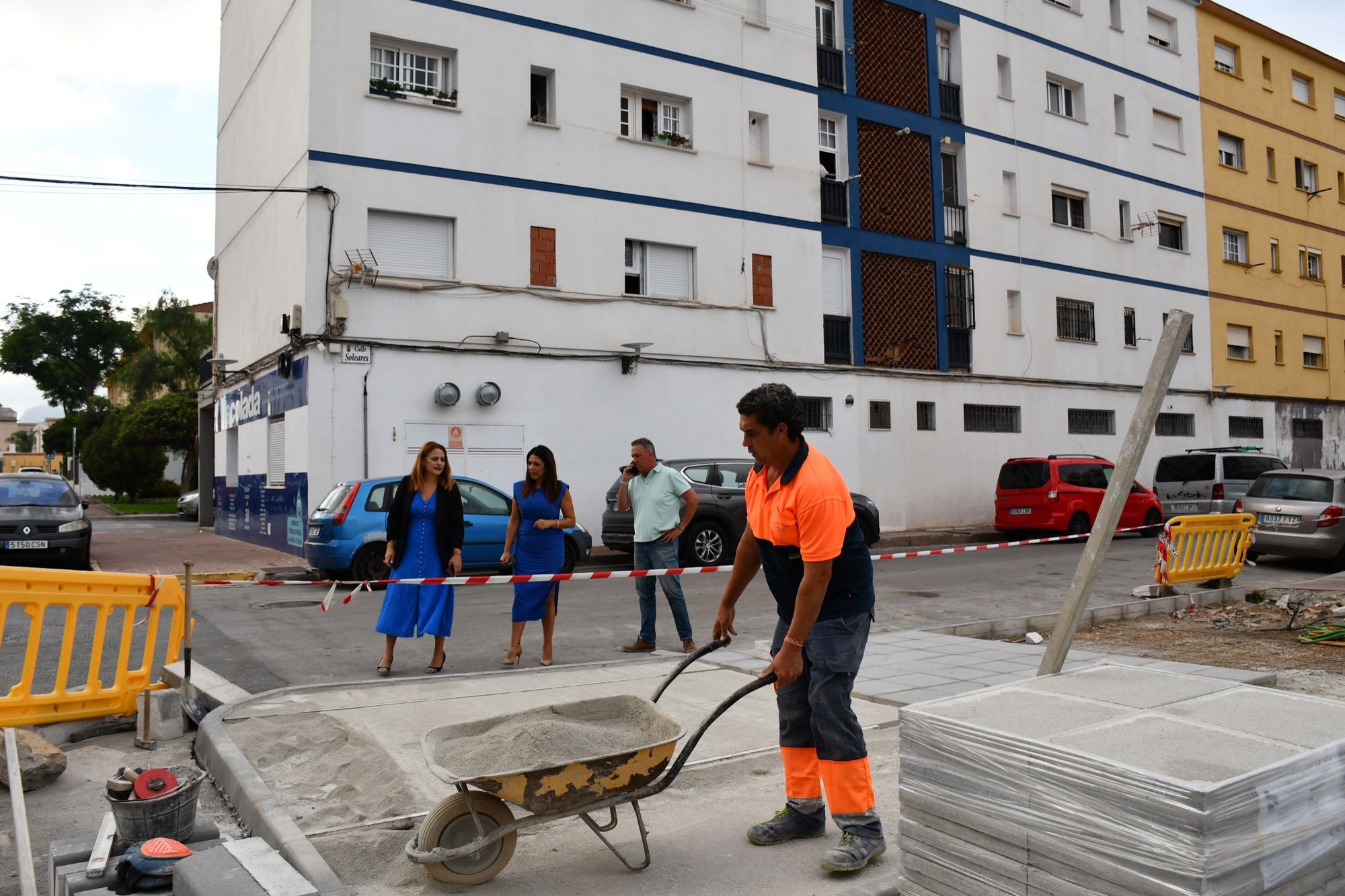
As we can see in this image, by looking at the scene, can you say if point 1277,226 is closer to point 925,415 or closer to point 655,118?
point 925,415

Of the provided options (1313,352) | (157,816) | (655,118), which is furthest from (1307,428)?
(157,816)

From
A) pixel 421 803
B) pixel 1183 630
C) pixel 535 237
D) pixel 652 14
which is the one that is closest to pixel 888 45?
pixel 652 14

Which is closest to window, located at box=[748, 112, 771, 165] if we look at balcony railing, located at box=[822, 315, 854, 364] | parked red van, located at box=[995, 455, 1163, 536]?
balcony railing, located at box=[822, 315, 854, 364]

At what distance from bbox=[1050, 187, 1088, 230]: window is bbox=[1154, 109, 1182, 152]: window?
13.1 ft

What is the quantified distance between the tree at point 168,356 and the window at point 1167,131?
167ft

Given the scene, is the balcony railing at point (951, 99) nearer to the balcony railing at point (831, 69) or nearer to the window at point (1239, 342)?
the balcony railing at point (831, 69)

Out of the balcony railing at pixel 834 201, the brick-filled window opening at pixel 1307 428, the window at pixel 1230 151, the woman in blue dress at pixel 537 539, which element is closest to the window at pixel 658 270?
the balcony railing at pixel 834 201

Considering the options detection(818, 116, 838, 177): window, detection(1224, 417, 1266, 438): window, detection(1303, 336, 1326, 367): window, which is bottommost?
detection(1224, 417, 1266, 438): window

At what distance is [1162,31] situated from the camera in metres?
29.5

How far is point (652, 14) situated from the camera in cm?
→ 1944

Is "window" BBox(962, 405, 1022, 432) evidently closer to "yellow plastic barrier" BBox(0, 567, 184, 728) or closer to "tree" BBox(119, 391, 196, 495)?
"yellow plastic barrier" BBox(0, 567, 184, 728)

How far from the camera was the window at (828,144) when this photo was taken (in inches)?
880

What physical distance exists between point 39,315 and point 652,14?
5626 cm

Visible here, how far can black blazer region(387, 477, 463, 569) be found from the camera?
25.0ft
